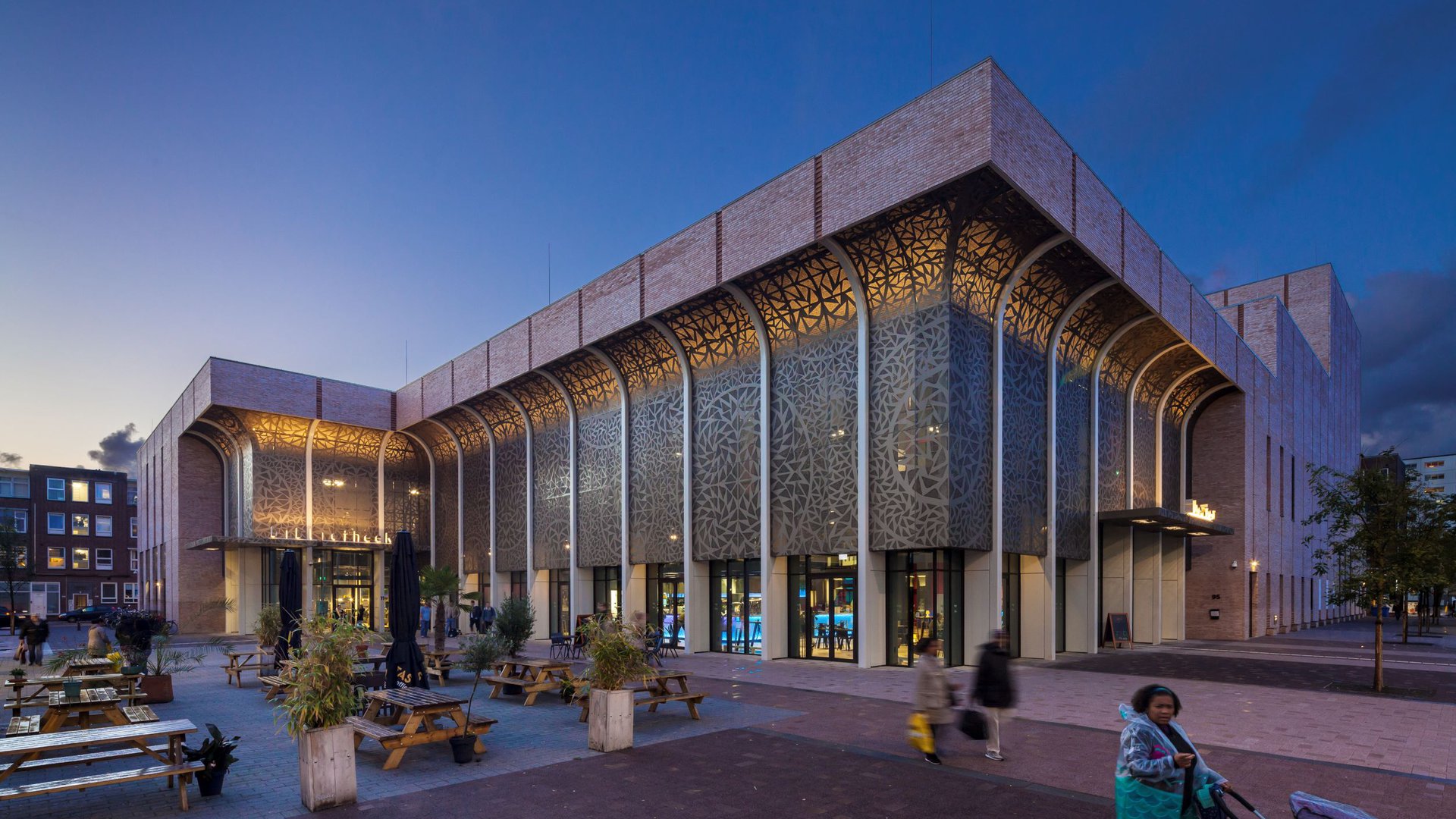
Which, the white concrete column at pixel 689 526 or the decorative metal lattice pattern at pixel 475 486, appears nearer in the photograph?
the white concrete column at pixel 689 526

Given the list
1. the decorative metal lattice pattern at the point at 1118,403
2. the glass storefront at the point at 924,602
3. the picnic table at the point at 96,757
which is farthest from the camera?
the decorative metal lattice pattern at the point at 1118,403

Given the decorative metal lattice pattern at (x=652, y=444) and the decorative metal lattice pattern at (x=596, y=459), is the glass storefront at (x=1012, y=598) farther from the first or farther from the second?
the decorative metal lattice pattern at (x=596, y=459)

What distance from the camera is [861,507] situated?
19828 millimetres

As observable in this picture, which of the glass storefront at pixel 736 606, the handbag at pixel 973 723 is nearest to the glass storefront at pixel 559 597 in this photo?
the glass storefront at pixel 736 606

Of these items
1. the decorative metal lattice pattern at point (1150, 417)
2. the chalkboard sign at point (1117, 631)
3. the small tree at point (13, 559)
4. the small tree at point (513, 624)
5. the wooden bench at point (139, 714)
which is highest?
the decorative metal lattice pattern at point (1150, 417)

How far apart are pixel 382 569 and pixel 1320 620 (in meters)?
50.4

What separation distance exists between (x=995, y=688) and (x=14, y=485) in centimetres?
8444

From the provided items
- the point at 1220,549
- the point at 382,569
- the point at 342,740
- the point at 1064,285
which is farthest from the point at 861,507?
the point at 382,569

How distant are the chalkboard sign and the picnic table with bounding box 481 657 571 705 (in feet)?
62.7

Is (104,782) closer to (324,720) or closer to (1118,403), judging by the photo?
(324,720)

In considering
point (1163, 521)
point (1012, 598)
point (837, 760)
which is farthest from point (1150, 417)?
point (837, 760)

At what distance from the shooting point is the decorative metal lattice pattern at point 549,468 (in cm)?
3119

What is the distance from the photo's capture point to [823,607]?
70.2 ft

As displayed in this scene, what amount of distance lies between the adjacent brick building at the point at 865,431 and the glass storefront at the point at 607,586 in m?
0.15
